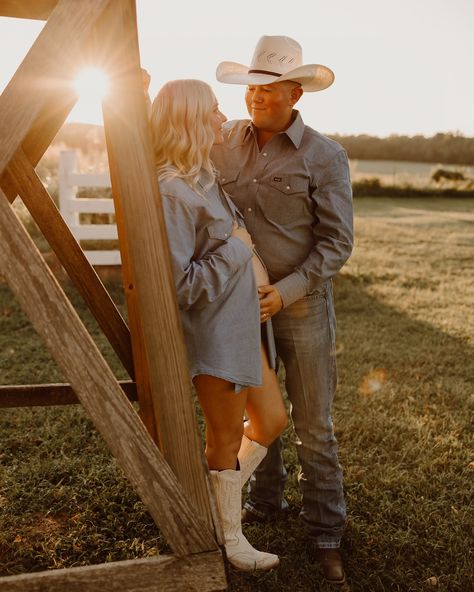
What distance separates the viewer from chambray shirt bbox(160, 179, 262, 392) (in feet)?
7.58

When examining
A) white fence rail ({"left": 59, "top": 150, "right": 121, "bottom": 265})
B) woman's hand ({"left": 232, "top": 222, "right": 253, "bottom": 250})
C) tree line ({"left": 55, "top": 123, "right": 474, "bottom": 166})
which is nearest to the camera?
woman's hand ({"left": 232, "top": 222, "right": 253, "bottom": 250})

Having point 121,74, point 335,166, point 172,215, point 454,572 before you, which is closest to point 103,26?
point 121,74

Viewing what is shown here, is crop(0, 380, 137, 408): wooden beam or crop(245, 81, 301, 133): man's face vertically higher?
crop(245, 81, 301, 133): man's face

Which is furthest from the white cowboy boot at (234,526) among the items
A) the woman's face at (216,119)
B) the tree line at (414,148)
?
the tree line at (414,148)

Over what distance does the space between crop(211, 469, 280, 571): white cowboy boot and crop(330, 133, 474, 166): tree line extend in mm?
36325

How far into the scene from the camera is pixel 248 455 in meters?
2.77

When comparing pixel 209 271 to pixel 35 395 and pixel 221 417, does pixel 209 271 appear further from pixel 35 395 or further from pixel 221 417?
pixel 35 395

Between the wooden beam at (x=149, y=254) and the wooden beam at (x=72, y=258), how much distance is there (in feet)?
1.28

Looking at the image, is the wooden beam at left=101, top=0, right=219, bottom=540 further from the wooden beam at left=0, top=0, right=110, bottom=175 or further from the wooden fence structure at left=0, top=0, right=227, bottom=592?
the wooden beam at left=0, top=0, right=110, bottom=175

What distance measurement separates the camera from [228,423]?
99.5 inches

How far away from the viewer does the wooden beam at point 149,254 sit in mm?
1814

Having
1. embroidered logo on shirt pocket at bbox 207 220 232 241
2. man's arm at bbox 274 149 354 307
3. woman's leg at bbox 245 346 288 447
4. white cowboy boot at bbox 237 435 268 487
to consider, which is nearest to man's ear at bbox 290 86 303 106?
man's arm at bbox 274 149 354 307

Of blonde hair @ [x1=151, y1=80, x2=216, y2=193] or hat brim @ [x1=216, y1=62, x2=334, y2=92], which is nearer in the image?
blonde hair @ [x1=151, y1=80, x2=216, y2=193]

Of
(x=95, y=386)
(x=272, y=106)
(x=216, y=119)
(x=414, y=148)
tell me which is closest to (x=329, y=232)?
(x=272, y=106)
